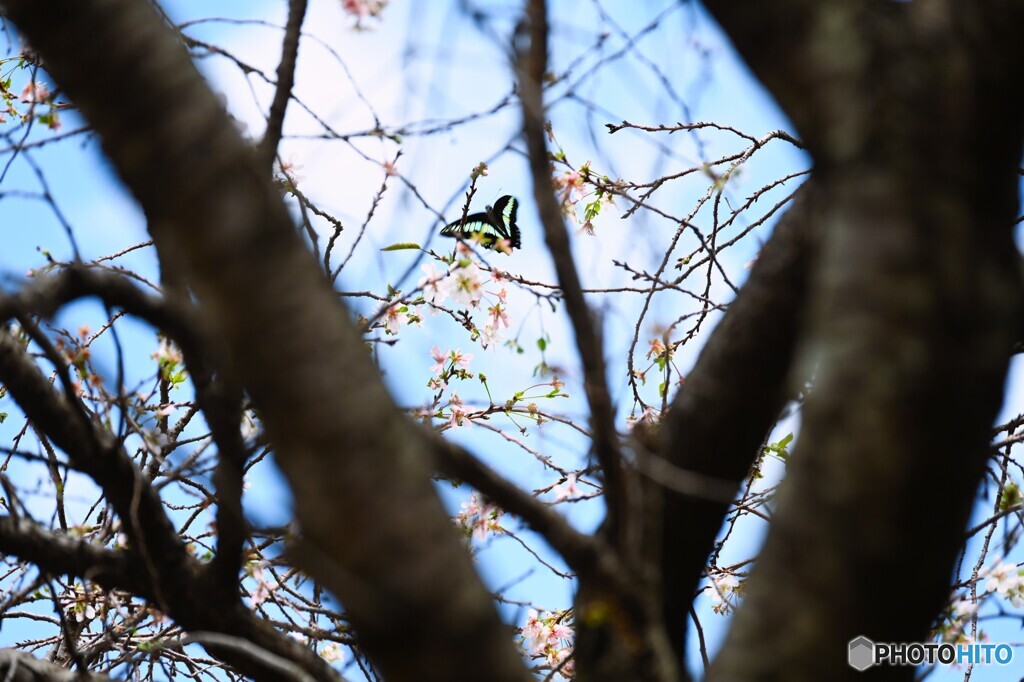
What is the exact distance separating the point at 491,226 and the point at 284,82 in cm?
356

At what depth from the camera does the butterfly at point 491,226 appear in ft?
9.55

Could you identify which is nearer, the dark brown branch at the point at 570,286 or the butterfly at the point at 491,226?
the dark brown branch at the point at 570,286

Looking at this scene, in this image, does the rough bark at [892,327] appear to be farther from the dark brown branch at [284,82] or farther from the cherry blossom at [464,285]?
the cherry blossom at [464,285]

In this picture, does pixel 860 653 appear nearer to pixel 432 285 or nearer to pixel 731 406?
pixel 731 406

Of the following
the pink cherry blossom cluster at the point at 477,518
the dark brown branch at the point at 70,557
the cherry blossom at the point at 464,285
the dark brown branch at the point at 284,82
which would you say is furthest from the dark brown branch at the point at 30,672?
the cherry blossom at the point at 464,285

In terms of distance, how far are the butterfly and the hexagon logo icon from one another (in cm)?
146

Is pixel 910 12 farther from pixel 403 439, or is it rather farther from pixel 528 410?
pixel 528 410

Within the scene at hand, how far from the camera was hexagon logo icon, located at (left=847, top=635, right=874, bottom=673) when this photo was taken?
1.15 metres

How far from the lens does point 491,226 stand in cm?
543

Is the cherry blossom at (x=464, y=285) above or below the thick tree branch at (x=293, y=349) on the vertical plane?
above

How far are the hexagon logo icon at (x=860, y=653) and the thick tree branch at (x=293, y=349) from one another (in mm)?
448

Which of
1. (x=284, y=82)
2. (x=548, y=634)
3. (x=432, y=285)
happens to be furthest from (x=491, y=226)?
(x=284, y=82)

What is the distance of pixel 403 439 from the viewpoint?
1.27 meters

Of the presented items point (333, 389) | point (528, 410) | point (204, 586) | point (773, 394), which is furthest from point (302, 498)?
point (528, 410)
